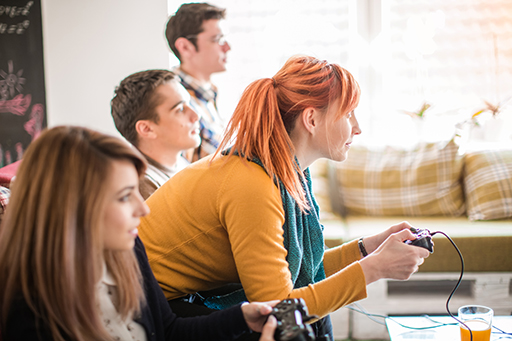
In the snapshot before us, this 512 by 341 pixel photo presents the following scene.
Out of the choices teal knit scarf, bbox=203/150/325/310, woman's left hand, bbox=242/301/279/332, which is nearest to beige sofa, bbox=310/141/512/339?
teal knit scarf, bbox=203/150/325/310

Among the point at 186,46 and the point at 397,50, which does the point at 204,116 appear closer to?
the point at 186,46

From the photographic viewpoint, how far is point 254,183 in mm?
1010

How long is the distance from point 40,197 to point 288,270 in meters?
0.57

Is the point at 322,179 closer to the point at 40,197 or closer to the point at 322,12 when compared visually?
the point at 322,12

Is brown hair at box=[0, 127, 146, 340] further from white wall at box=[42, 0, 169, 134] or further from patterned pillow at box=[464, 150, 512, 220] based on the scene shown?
white wall at box=[42, 0, 169, 134]

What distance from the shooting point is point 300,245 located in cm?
118

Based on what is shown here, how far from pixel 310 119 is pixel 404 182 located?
1606 millimetres

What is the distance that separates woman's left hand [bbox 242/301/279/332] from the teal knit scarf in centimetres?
21

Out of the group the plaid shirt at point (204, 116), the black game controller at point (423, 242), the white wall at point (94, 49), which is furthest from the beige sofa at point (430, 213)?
the white wall at point (94, 49)

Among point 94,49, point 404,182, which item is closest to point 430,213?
point 404,182

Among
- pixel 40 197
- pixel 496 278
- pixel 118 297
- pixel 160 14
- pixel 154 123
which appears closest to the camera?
pixel 40 197

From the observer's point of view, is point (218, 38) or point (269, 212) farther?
point (218, 38)

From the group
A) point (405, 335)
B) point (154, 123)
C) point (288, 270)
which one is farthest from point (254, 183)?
point (154, 123)

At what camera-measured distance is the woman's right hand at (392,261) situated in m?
1.06
